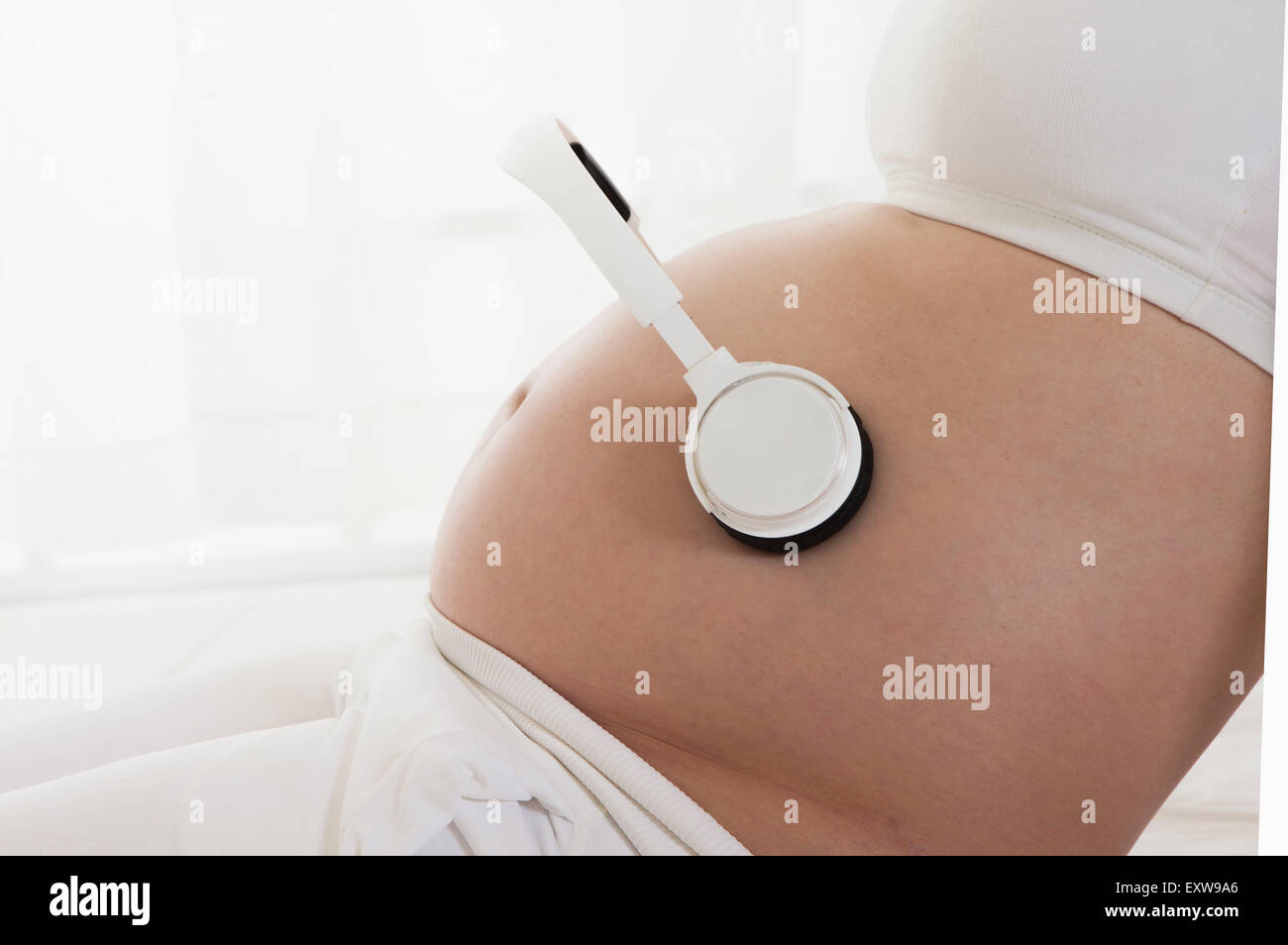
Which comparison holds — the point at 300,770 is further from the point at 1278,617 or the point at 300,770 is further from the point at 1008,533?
the point at 1278,617

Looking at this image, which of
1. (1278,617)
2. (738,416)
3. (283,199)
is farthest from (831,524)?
(283,199)

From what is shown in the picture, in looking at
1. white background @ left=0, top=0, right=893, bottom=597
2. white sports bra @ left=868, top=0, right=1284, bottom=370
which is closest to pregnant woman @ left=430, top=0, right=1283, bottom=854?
white sports bra @ left=868, top=0, right=1284, bottom=370

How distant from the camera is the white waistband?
42 centimetres

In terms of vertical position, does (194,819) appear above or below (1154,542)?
below

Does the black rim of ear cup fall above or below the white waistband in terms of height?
above

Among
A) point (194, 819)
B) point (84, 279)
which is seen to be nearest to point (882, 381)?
point (194, 819)

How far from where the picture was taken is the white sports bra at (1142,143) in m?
0.43

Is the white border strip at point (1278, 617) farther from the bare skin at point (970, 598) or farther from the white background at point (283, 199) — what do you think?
the white background at point (283, 199)

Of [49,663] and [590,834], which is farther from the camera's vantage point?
[49,663]

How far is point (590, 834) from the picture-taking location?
41cm

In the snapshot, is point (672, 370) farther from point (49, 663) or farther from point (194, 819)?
point (49, 663)

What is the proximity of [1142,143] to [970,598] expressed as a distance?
23 cm

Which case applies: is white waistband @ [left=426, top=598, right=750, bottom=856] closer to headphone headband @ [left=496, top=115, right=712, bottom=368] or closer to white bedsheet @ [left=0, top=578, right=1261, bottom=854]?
white bedsheet @ [left=0, top=578, right=1261, bottom=854]
